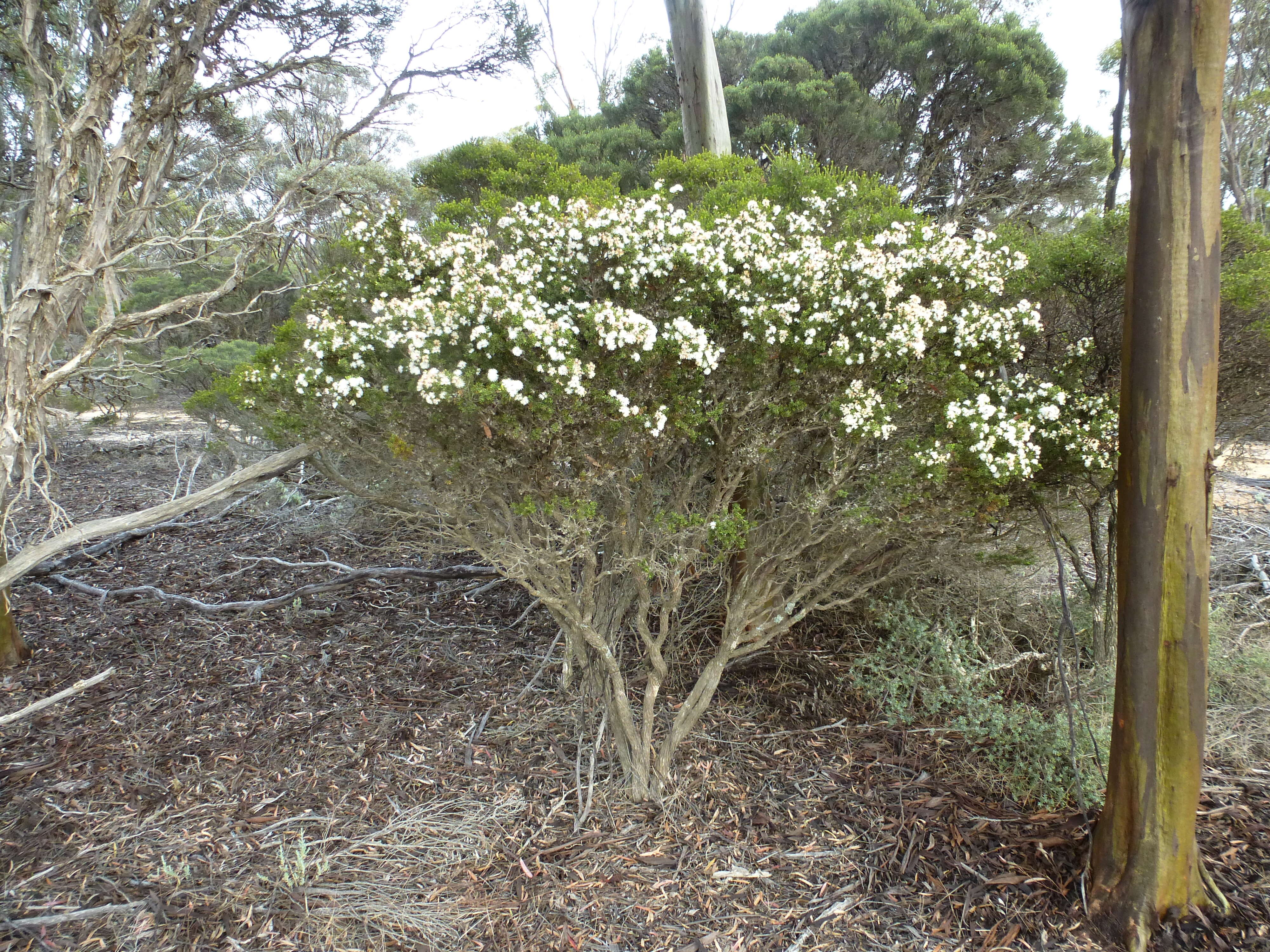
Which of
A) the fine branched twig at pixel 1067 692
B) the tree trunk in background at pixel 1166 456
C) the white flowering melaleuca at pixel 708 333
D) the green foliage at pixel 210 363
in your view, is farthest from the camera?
the green foliage at pixel 210 363

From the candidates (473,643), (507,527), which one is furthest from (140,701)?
(507,527)

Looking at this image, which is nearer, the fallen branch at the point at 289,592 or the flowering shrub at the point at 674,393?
the flowering shrub at the point at 674,393

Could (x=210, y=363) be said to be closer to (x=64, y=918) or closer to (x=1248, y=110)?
(x=64, y=918)

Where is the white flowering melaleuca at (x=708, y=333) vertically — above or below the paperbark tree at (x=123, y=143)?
below

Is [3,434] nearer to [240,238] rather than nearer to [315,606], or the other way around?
[240,238]

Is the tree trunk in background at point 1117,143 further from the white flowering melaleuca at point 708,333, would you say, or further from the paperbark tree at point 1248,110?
the paperbark tree at point 1248,110

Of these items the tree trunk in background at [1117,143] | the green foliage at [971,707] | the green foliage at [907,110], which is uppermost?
the green foliage at [907,110]

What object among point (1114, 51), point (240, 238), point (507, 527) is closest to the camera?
point (507, 527)

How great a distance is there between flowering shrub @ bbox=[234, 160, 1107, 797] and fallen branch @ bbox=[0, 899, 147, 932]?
6.24 feet

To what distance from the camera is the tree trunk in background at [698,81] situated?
616cm

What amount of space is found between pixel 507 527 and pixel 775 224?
199 centimetres

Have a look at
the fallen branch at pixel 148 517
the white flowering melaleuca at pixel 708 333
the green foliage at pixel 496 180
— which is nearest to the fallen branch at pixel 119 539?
the fallen branch at pixel 148 517

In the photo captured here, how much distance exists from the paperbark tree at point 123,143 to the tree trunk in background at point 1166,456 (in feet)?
13.8

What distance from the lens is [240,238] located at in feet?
16.0
